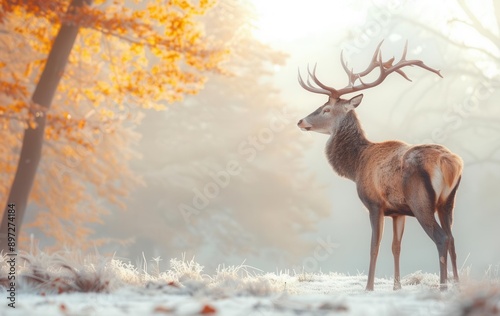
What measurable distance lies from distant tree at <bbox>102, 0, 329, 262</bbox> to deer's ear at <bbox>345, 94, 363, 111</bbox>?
1326 cm

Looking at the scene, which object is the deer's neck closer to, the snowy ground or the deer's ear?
the deer's ear

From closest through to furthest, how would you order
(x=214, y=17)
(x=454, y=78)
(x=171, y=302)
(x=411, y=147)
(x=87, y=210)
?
(x=171, y=302)
(x=411, y=147)
(x=454, y=78)
(x=87, y=210)
(x=214, y=17)

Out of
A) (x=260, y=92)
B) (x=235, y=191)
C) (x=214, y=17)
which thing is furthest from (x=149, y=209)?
(x=214, y=17)

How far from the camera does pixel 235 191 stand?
20875mm

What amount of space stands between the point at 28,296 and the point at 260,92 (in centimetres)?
1715

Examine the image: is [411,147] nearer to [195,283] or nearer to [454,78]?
[195,283]

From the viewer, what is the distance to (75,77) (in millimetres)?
11531

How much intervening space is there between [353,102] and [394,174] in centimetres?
134

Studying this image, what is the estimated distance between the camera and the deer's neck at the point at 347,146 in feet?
21.0

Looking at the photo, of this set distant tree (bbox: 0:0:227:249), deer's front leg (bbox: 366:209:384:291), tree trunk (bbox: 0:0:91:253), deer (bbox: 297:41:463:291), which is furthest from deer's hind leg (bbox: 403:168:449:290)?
tree trunk (bbox: 0:0:91:253)

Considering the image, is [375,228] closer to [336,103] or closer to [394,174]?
[394,174]

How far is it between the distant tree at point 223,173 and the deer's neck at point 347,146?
13291mm

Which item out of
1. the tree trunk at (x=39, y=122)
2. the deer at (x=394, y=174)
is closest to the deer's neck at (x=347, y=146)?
the deer at (x=394, y=174)

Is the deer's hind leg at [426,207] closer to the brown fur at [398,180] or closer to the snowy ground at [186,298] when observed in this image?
the brown fur at [398,180]
